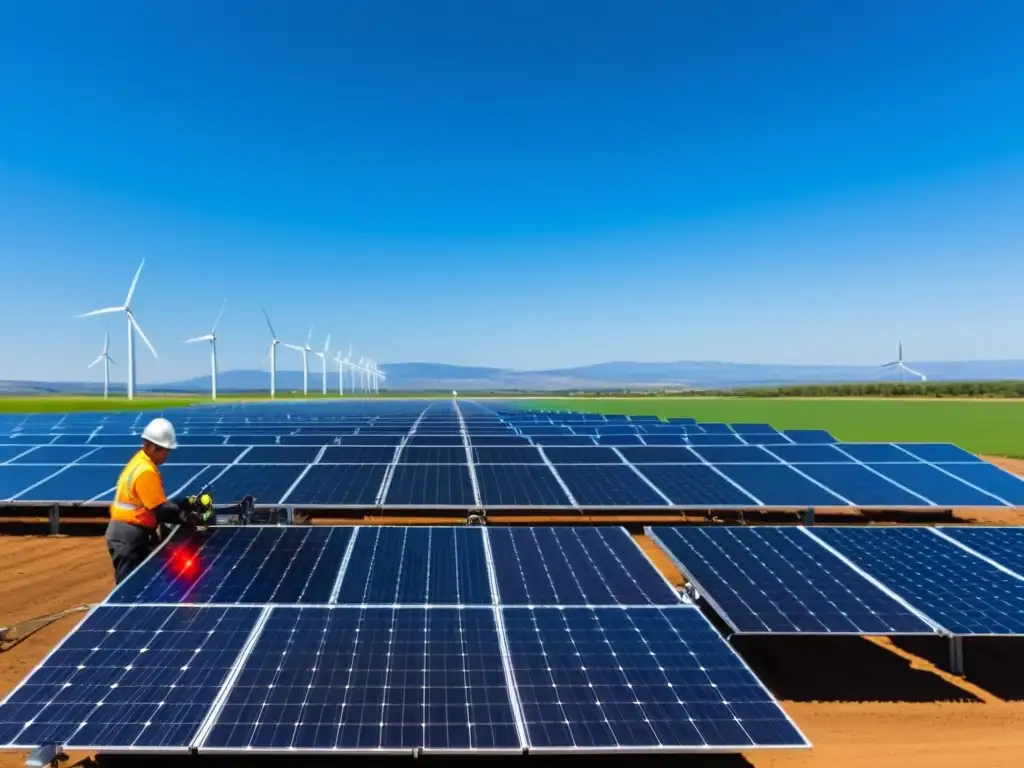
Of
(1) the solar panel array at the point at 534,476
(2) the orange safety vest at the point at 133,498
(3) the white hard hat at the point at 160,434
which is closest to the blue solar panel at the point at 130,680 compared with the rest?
(2) the orange safety vest at the point at 133,498

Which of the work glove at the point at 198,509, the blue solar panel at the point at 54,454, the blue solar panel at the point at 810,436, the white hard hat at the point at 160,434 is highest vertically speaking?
the white hard hat at the point at 160,434

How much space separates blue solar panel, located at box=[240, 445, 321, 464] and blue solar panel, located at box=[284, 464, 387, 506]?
1.63 m

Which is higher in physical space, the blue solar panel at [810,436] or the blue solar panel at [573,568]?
the blue solar panel at [573,568]

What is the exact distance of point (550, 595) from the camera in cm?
798

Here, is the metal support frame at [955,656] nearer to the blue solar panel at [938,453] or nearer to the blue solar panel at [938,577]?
the blue solar panel at [938,577]

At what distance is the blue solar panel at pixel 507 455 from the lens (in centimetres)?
1941

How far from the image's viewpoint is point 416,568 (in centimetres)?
867

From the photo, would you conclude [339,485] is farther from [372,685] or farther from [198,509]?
[372,685]

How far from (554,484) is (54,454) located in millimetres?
15932

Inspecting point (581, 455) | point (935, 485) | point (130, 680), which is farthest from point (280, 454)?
point (935, 485)

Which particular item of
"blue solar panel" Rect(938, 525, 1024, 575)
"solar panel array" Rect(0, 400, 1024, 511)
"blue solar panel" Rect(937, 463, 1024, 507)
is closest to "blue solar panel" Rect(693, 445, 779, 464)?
"solar panel array" Rect(0, 400, 1024, 511)

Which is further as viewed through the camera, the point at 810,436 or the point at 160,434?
the point at 810,436

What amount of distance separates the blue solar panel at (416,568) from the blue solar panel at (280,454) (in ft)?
31.2

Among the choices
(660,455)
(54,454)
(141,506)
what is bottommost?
(660,455)
